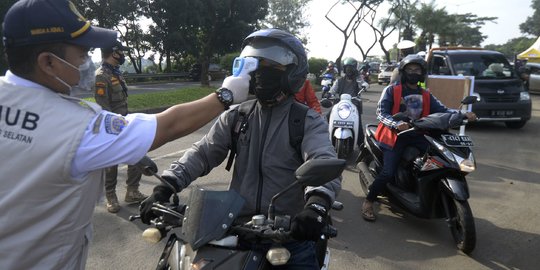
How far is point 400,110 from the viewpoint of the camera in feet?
15.2

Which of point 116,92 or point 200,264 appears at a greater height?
point 116,92

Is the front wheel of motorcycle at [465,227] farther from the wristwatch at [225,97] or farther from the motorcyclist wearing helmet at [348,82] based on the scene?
the motorcyclist wearing helmet at [348,82]

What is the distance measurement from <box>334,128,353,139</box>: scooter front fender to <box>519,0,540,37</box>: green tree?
9846cm

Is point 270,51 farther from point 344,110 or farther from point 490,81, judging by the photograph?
point 490,81

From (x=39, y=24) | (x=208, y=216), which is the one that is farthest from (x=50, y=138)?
(x=208, y=216)

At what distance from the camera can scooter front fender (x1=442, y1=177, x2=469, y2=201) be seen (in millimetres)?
3600

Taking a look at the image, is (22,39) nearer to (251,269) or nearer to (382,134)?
(251,269)

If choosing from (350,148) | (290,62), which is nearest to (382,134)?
(350,148)

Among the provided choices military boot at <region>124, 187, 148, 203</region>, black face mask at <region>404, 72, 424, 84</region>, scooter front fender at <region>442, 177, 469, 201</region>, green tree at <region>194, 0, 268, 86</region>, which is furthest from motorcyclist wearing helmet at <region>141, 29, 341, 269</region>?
green tree at <region>194, 0, 268, 86</region>

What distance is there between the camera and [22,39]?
4.54 ft

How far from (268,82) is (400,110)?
275 centimetres

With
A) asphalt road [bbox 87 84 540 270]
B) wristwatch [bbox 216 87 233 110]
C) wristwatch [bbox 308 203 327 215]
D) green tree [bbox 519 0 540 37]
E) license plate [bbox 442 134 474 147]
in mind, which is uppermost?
green tree [bbox 519 0 540 37]

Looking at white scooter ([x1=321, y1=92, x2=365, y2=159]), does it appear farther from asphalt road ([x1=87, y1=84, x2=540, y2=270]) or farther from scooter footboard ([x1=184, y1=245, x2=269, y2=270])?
scooter footboard ([x1=184, y1=245, x2=269, y2=270])

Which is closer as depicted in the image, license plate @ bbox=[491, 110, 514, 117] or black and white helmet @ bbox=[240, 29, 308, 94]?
black and white helmet @ bbox=[240, 29, 308, 94]
